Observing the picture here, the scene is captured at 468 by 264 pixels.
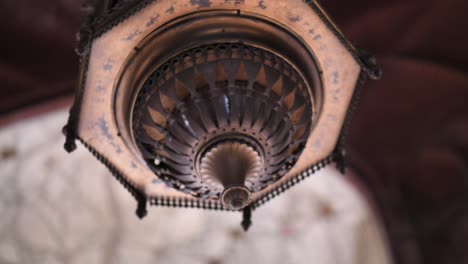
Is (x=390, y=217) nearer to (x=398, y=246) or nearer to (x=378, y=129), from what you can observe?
(x=398, y=246)

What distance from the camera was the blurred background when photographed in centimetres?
293

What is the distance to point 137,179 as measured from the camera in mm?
1630

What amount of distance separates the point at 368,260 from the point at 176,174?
1764mm

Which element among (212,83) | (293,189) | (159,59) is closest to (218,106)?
(212,83)

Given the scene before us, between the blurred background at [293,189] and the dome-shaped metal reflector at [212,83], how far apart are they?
1.58 m

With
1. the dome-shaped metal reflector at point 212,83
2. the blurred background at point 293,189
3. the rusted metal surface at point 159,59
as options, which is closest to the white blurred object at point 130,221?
the blurred background at point 293,189

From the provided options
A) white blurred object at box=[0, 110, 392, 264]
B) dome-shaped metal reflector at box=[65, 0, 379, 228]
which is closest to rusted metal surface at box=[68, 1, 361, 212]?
dome-shaped metal reflector at box=[65, 0, 379, 228]

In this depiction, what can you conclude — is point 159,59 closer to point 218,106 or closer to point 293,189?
point 218,106

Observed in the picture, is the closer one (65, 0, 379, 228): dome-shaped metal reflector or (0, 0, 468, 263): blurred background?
(65, 0, 379, 228): dome-shaped metal reflector

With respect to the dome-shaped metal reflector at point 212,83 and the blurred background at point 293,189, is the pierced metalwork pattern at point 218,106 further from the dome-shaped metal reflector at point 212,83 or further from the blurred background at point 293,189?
the blurred background at point 293,189

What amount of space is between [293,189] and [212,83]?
72.9 inches

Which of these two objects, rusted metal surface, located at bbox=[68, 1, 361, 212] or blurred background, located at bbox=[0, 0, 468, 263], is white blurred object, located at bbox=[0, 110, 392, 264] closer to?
blurred background, located at bbox=[0, 0, 468, 263]

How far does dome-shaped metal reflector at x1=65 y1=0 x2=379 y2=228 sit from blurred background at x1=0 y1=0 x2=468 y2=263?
1.58 metres

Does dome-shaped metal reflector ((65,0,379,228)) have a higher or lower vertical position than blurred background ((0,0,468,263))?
lower
